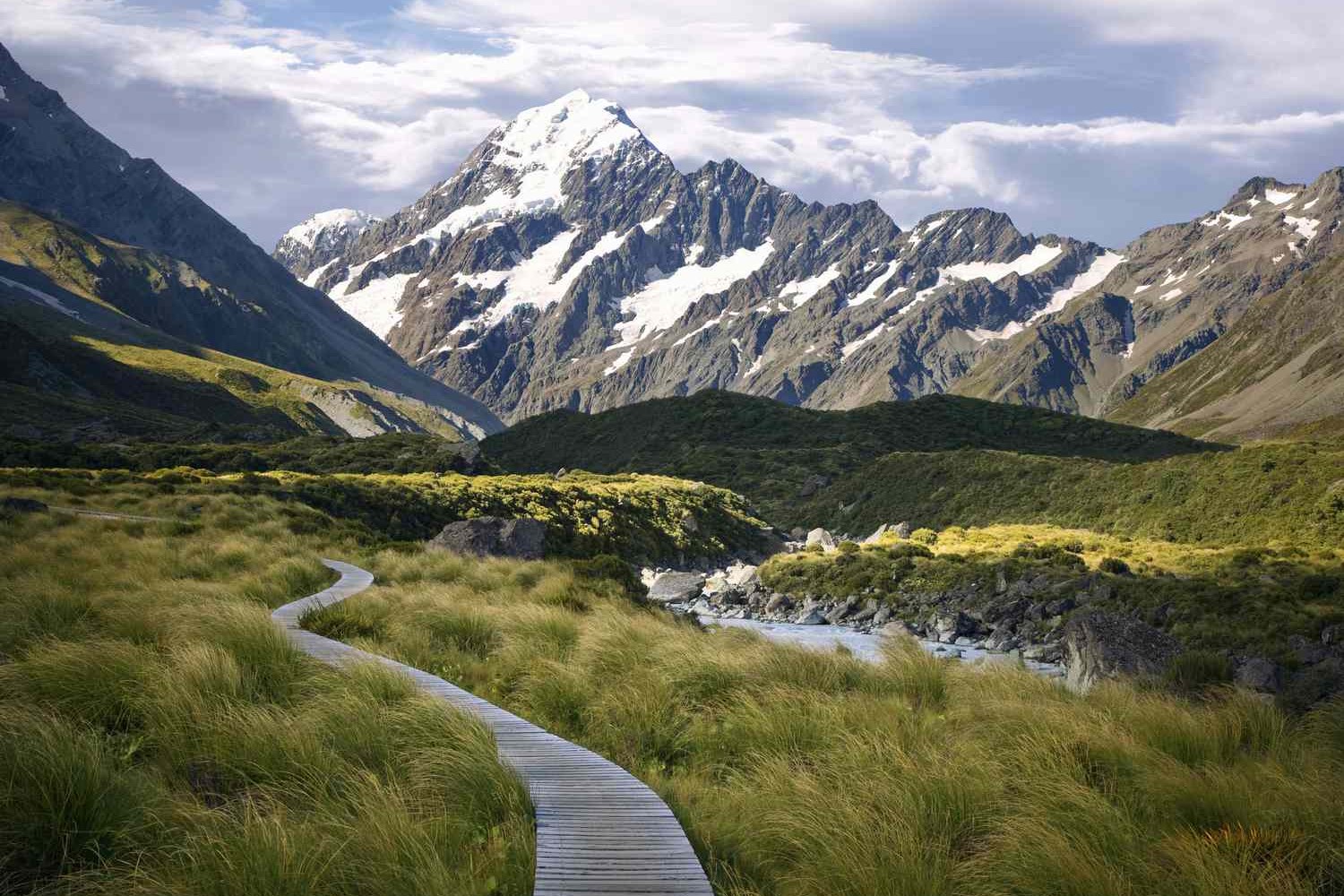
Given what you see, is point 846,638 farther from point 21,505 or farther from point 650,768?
point 650,768

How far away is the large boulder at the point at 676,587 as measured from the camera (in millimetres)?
47031

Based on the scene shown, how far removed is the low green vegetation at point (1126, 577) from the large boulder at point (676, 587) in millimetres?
3874

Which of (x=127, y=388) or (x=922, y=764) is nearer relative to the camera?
(x=922, y=764)

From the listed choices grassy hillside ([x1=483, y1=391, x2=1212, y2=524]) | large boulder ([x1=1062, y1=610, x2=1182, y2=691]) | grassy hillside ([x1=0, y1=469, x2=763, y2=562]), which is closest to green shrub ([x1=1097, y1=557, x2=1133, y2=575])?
large boulder ([x1=1062, y1=610, x2=1182, y2=691])

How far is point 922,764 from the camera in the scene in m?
6.52

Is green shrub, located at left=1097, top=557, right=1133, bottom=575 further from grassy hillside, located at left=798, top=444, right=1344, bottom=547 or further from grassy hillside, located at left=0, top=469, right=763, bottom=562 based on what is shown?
grassy hillside, located at left=0, top=469, right=763, bottom=562

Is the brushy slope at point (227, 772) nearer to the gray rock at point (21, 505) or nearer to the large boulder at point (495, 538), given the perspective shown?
the gray rock at point (21, 505)

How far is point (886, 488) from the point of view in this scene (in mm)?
79500

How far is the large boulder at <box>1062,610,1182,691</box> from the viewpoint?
15.7m

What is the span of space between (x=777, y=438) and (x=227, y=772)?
115679 millimetres

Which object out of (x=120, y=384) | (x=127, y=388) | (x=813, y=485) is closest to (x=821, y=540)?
(x=813, y=485)

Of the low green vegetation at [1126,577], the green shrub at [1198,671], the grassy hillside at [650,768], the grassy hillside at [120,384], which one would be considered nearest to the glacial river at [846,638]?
the low green vegetation at [1126,577]

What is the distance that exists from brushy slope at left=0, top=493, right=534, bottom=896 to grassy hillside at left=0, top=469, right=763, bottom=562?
24152mm

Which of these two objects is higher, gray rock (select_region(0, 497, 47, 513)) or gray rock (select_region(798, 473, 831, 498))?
gray rock (select_region(0, 497, 47, 513))
